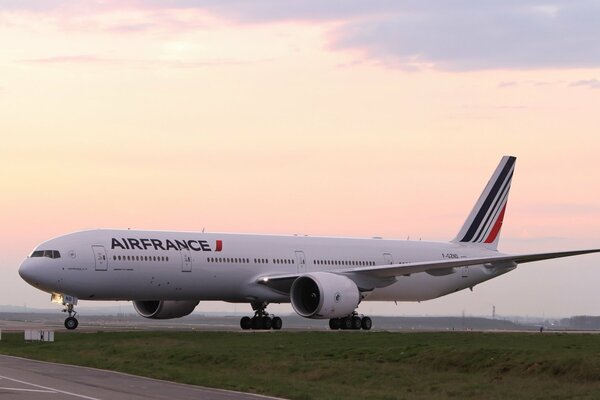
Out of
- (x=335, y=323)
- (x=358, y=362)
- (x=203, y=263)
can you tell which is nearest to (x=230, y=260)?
(x=203, y=263)

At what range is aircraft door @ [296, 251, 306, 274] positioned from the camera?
5609 cm

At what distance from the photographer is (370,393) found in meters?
27.8

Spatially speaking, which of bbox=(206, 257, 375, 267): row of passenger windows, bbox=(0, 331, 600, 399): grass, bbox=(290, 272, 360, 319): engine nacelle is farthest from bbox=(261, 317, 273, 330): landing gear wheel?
bbox=(0, 331, 600, 399): grass

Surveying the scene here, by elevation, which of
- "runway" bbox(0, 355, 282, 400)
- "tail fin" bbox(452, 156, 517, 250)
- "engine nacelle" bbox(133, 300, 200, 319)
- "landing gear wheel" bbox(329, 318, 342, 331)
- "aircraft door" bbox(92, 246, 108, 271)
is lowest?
"runway" bbox(0, 355, 282, 400)

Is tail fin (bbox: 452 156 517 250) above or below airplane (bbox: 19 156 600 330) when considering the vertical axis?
above

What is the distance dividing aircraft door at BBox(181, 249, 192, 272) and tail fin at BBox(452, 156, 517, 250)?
65.3ft

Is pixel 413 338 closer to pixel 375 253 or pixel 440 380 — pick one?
pixel 440 380

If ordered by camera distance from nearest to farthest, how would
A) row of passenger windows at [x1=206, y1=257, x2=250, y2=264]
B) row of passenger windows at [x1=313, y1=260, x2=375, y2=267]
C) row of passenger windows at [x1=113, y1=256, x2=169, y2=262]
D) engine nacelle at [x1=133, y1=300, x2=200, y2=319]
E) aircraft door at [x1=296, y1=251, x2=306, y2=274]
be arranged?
row of passenger windows at [x1=113, y1=256, x2=169, y2=262], row of passenger windows at [x1=206, y1=257, x2=250, y2=264], aircraft door at [x1=296, y1=251, x2=306, y2=274], engine nacelle at [x1=133, y1=300, x2=200, y2=319], row of passenger windows at [x1=313, y1=260, x2=375, y2=267]

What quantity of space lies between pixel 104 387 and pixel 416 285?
34.8 m

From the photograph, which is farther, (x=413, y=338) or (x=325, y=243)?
(x=325, y=243)

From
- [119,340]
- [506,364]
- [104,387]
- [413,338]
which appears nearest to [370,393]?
[506,364]

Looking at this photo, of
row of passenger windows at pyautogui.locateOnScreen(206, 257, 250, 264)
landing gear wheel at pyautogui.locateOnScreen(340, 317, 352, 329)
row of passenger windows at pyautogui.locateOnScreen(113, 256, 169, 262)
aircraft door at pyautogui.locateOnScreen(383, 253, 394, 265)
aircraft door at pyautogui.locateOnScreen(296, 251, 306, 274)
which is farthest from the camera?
aircraft door at pyautogui.locateOnScreen(383, 253, 394, 265)

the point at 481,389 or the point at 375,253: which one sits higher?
the point at 375,253

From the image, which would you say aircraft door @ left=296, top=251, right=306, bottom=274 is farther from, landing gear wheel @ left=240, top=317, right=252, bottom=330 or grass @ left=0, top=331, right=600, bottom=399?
grass @ left=0, top=331, right=600, bottom=399
